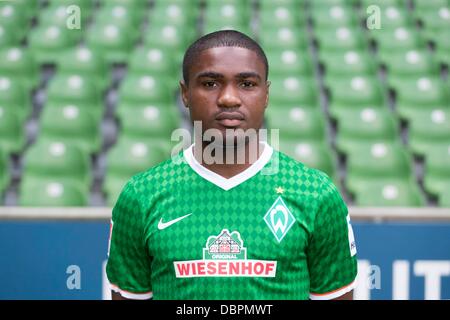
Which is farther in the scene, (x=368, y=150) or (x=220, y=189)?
(x=368, y=150)

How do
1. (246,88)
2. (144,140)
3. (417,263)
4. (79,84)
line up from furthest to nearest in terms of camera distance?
(79,84) → (144,140) → (417,263) → (246,88)

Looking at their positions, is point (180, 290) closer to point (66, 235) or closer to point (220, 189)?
point (220, 189)

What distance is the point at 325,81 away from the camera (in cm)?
532

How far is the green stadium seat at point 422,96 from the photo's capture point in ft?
16.4

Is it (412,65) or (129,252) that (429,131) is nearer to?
(412,65)

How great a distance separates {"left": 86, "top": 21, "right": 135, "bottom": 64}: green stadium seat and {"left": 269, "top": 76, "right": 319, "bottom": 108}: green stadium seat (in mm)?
1445

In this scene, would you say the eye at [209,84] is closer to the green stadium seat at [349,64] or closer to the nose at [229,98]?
the nose at [229,98]

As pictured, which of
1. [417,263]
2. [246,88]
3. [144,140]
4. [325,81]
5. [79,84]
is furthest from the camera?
[325,81]

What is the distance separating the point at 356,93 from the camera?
5.01 m

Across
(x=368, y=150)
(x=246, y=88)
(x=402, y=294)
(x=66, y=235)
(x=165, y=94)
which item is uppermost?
(x=165, y=94)

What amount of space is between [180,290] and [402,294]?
168 centimetres

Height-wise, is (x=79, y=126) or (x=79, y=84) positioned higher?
(x=79, y=84)

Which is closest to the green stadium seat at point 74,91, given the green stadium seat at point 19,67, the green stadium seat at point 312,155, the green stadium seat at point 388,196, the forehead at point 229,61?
the green stadium seat at point 19,67
